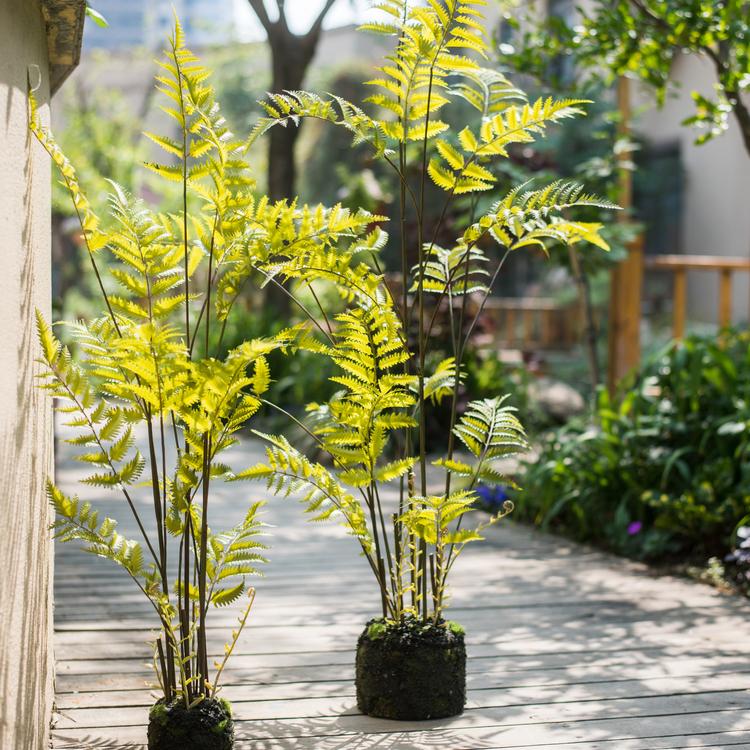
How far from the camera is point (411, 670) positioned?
3.03 m

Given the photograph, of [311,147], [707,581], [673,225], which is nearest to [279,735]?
[707,581]

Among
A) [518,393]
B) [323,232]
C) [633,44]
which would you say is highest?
[633,44]

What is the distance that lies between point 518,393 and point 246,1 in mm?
4367

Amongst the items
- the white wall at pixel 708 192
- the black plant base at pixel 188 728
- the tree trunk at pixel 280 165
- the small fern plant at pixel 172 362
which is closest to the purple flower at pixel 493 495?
the small fern plant at pixel 172 362

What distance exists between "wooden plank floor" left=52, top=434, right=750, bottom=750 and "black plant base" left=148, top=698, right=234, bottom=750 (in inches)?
10.9

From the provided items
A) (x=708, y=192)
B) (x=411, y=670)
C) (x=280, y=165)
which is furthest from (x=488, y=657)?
(x=708, y=192)

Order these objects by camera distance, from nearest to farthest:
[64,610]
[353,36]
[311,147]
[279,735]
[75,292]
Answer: [279,735] < [64,610] < [311,147] < [75,292] < [353,36]

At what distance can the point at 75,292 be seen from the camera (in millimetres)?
19234

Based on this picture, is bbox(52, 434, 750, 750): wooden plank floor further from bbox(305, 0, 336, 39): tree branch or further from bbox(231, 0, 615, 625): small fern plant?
bbox(305, 0, 336, 39): tree branch

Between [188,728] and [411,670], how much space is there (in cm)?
67

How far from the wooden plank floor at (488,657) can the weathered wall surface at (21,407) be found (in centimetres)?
50

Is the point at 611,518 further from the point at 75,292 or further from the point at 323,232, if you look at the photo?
the point at 75,292

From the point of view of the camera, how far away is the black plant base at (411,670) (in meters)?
3.03

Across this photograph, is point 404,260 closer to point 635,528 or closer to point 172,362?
point 172,362
